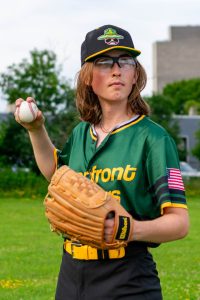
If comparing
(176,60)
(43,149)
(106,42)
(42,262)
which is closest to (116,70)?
(106,42)

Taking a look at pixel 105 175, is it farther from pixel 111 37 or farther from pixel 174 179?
pixel 111 37

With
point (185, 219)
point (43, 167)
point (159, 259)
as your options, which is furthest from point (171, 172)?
point (159, 259)

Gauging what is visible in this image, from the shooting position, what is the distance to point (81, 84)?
3736 mm

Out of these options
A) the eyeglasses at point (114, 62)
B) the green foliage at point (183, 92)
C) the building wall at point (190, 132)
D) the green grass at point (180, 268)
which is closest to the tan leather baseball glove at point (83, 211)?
the eyeglasses at point (114, 62)

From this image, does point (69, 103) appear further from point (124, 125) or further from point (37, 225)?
point (124, 125)

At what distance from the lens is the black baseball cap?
3.55 meters

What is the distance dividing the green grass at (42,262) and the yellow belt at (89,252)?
14.1ft

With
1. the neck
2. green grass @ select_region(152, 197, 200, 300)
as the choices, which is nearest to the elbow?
the neck

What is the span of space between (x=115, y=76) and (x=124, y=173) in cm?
45

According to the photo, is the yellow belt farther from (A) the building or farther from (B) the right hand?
(A) the building

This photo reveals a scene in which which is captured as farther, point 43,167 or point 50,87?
point 50,87

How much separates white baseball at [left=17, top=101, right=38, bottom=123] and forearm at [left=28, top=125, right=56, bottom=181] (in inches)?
6.0

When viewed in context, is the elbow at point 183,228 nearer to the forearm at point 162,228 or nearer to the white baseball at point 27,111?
the forearm at point 162,228

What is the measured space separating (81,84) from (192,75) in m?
114
